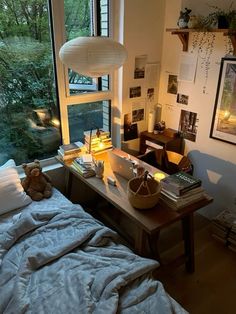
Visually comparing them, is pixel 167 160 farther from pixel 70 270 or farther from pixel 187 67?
pixel 70 270

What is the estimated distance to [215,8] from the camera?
84.5 inches

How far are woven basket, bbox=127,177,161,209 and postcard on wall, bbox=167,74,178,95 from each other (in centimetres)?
125

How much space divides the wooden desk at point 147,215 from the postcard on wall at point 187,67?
995 millimetres

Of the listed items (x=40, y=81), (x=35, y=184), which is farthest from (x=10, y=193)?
(x=40, y=81)

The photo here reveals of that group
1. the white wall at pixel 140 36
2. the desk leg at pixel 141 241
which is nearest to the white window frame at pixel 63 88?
the white wall at pixel 140 36

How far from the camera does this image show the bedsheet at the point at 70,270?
1.21 metres

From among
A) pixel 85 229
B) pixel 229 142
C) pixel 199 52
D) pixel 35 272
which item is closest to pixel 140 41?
pixel 199 52

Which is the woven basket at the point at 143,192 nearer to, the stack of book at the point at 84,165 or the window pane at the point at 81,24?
the stack of book at the point at 84,165

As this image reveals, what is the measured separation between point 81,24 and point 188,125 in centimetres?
132

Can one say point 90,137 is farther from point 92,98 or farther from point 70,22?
point 70,22

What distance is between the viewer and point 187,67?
2475mm

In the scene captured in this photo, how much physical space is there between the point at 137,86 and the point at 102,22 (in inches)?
24.9

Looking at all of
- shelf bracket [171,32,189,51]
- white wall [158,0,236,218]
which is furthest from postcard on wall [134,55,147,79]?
shelf bracket [171,32,189,51]

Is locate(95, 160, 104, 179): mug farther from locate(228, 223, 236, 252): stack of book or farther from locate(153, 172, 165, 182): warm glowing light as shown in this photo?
locate(228, 223, 236, 252): stack of book
